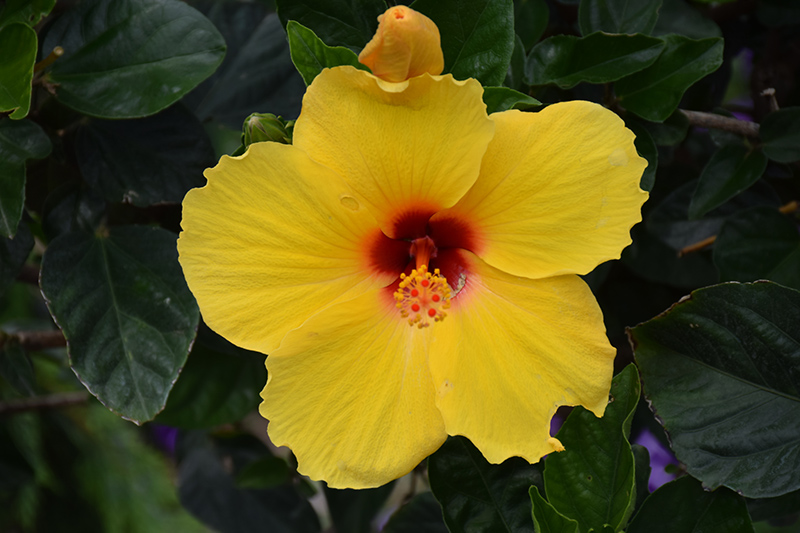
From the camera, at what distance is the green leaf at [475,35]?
2.51 ft

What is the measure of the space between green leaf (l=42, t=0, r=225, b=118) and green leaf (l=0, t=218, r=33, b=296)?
0.72 ft

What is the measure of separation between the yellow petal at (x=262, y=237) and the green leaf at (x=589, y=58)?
0.34 metres

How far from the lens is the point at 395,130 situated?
663mm

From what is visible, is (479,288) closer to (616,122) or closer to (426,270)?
(426,270)

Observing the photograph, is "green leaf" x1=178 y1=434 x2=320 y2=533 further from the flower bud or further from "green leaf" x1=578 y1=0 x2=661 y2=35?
"green leaf" x1=578 y1=0 x2=661 y2=35

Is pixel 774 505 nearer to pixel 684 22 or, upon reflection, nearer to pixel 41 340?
pixel 684 22

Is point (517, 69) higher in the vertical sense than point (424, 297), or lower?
higher

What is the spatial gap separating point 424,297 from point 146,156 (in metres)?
0.50

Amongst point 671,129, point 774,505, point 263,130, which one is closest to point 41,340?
point 263,130

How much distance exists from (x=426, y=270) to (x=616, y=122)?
25cm

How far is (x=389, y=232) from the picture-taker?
77 cm

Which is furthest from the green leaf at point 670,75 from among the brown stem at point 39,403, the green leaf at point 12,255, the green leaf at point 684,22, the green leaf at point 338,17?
the brown stem at point 39,403

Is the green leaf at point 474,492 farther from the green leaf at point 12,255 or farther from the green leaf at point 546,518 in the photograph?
the green leaf at point 12,255

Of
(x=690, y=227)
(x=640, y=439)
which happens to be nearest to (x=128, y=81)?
(x=690, y=227)
